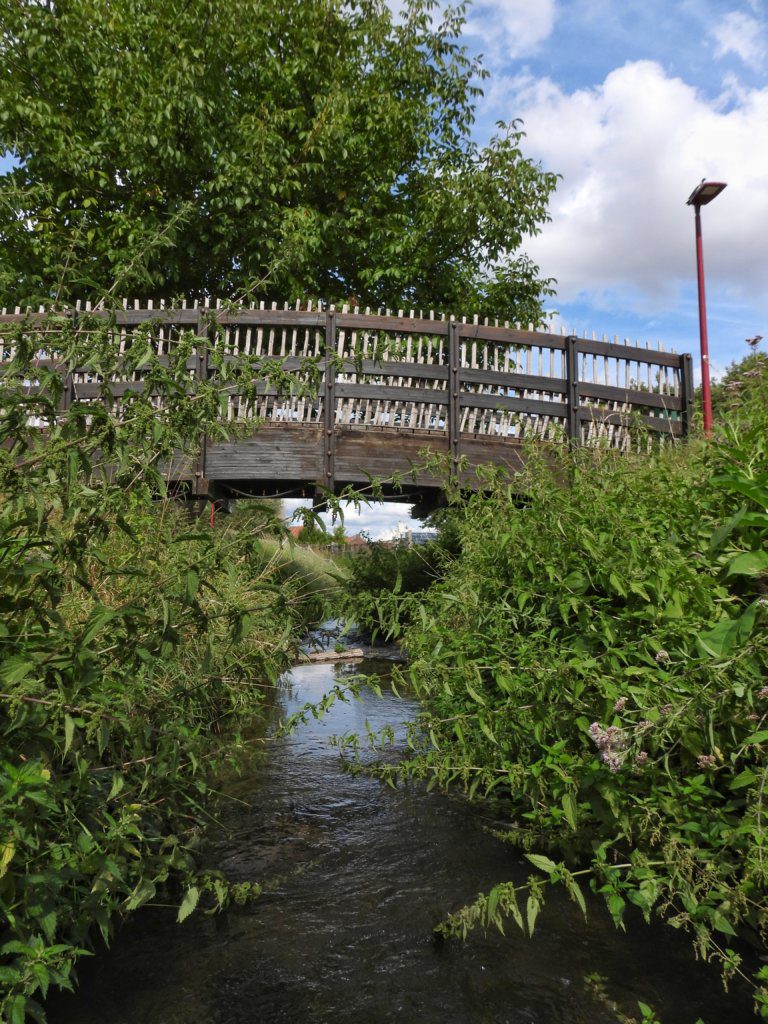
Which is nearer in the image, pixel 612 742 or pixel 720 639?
pixel 720 639

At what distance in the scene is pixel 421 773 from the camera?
3705 mm

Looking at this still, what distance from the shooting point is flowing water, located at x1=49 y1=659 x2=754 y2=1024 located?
2525 mm

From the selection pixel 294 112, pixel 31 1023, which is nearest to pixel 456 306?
pixel 294 112

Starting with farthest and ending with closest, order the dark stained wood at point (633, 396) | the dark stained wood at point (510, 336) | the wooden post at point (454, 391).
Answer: the dark stained wood at point (633, 396), the dark stained wood at point (510, 336), the wooden post at point (454, 391)

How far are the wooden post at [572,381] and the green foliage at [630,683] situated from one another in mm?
6874

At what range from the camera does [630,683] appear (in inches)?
117

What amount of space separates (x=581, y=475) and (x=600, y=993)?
2351mm

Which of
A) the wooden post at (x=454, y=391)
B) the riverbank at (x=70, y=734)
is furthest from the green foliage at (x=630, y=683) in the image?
the wooden post at (x=454, y=391)

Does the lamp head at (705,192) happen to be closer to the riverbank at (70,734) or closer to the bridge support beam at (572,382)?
the bridge support beam at (572,382)

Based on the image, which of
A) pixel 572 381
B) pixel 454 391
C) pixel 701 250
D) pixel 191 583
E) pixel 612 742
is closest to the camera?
pixel 191 583

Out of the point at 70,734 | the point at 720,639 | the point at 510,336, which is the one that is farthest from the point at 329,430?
the point at 70,734

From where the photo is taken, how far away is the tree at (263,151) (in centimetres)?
1314

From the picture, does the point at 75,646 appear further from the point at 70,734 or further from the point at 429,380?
the point at 429,380

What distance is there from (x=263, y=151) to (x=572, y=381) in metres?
6.56
